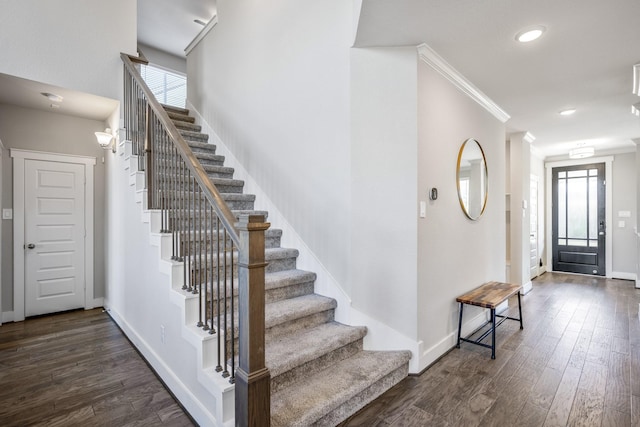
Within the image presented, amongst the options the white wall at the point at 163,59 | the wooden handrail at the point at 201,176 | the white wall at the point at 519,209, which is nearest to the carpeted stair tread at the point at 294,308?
the wooden handrail at the point at 201,176

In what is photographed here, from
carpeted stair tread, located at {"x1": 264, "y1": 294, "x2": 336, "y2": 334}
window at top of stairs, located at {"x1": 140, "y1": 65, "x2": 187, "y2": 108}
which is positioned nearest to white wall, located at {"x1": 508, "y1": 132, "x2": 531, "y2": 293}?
carpeted stair tread, located at {"x1": 264, "y1": 294, "x2": 336, "y2": 334}

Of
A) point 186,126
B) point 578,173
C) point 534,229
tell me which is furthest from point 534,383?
point 578,173

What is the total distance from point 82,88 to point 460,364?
4.68 meters

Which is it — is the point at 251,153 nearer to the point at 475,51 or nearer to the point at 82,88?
the point at 82,88

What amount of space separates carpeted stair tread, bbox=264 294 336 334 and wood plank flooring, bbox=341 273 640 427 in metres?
0.76

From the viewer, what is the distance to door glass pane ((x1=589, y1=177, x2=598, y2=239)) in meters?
6.43

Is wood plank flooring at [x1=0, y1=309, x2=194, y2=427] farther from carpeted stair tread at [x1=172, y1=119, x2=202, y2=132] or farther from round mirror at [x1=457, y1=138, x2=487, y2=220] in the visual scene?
round mirror at [x1=457, y1=138, x2=487, y2=220]

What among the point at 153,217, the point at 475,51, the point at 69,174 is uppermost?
the point at 475,51

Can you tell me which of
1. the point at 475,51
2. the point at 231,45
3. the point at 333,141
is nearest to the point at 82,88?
the point at 231,45

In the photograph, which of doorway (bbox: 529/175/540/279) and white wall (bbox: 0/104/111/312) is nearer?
white wall (bbox: 0/104/111/312)

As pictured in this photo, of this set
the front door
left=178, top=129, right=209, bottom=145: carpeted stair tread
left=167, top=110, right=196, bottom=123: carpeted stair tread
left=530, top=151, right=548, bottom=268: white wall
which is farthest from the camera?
left=530, top=151, right=548, bottom=268: white wall

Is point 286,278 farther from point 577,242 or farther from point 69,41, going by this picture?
point 577,242

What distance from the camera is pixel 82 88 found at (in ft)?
11.6

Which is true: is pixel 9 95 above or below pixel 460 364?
above
